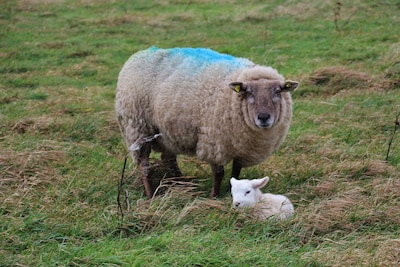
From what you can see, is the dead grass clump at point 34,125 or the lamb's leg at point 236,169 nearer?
the lamb's leg at point 236,169

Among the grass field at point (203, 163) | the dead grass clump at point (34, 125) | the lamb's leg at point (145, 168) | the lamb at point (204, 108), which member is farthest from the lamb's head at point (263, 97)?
the dead grass clump at point (34, 125)

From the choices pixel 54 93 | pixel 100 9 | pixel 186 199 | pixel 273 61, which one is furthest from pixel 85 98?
pixel 100 9

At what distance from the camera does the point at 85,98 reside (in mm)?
10273

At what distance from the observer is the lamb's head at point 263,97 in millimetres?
6098

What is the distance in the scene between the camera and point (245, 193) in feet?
19.4

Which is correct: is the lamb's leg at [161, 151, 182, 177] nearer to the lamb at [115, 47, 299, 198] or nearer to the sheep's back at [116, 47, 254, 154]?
the lamb at [115, 47, 299, 198]

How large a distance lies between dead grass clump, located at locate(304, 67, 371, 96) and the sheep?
14.4ft

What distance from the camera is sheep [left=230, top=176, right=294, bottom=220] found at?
569 centimetres

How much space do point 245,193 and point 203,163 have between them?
1.71 metres

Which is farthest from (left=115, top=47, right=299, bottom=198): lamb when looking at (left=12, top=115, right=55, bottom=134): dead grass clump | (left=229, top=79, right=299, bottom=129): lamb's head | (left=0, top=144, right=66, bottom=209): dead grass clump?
(left=12, top=115, right=55, bottom=134): dead grass clump

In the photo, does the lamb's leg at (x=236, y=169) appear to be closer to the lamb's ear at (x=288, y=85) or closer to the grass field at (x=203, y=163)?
the grass field at (x=203, y=163)

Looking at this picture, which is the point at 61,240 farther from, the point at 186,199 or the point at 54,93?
the point at 54,93

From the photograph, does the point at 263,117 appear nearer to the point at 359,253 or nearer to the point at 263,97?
the point at 263,97

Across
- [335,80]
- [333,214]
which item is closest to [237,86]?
[333,214]
